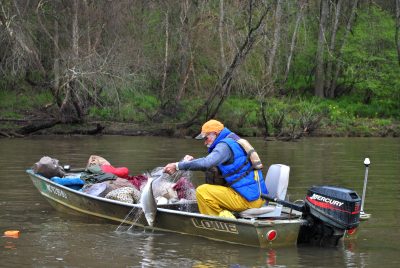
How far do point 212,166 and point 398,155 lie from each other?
13439 millimetres

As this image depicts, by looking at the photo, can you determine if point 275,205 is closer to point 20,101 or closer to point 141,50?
point 141,50

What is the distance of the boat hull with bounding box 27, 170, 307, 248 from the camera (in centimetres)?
881

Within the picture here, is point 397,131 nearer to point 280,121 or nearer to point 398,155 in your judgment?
point 280,121

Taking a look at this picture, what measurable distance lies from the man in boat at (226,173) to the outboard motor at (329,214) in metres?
0.71

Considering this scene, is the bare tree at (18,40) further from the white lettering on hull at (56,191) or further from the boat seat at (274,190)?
the boat seat at (274,190)

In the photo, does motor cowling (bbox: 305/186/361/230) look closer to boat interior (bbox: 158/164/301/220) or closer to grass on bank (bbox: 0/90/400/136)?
boat interior (bbox: 158/164/301/220)

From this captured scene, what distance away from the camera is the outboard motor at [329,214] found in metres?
8.59

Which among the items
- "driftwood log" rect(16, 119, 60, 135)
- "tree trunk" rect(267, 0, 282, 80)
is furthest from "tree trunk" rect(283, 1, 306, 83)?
"driftwood log" rect(16, 119, 60, 135)

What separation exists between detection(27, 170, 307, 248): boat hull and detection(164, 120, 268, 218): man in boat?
0.21 meters

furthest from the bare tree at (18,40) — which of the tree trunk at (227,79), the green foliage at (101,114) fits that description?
the tree trunk at (227,79)

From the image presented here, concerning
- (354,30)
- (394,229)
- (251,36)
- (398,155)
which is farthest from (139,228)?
(354,30)

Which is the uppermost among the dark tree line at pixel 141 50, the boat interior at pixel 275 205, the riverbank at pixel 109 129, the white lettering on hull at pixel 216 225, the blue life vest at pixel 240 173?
the dark tree line at pixel 141 50

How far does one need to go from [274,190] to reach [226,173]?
89 centimetres

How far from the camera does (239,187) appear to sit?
361 inches
